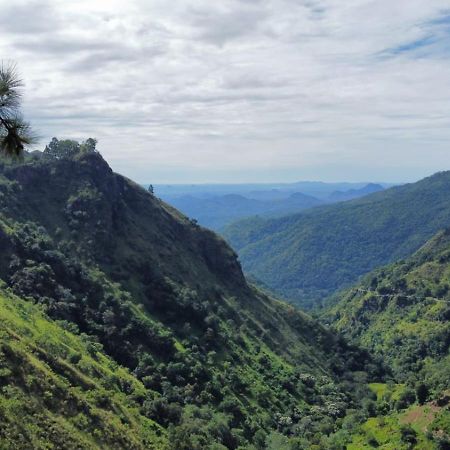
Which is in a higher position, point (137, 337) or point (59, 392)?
point (59, 392)

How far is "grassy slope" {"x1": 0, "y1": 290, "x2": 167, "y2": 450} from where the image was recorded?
200ft

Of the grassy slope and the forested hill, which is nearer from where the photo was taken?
the grassy slope

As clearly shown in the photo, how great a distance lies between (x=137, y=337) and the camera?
389 feet

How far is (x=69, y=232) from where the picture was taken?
141 metres

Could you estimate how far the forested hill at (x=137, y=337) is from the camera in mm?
73119

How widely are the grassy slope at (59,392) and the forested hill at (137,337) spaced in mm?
252

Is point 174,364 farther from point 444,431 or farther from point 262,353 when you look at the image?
point 444,431

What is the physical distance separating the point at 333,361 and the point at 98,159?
97.1 m

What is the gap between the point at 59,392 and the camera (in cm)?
7025

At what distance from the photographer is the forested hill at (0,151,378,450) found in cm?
7312

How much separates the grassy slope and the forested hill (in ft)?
0.83

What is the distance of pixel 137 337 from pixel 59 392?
4846 cm

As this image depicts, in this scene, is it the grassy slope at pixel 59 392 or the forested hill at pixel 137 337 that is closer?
the grassy slope at pixel 59 392

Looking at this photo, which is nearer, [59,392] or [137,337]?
[59,392]
